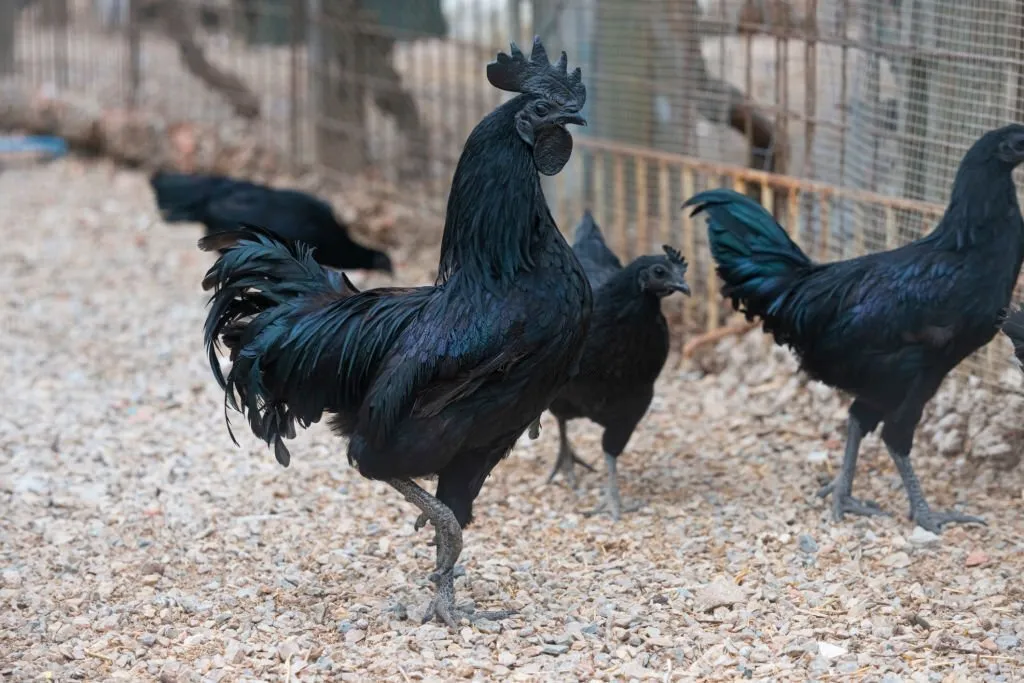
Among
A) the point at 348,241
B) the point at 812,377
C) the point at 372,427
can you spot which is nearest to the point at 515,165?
the point at 372,427

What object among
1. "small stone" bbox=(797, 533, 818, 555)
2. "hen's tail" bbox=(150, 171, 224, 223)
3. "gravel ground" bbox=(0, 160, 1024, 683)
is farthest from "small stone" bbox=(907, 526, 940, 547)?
"hen's tail" bbox=(150, 171, 224, 223)

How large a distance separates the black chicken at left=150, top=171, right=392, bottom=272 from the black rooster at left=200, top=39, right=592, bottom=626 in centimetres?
399

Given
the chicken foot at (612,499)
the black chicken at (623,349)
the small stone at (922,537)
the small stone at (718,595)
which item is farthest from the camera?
the chicken foot at (612,499)

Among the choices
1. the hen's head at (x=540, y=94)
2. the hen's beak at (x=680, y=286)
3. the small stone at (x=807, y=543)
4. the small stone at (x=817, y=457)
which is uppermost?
the hen's head at (x=540, y=94)

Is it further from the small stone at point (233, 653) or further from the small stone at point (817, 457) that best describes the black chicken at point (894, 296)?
the small stone at point (233, 653)

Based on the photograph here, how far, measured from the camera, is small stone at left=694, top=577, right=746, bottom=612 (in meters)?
5.21

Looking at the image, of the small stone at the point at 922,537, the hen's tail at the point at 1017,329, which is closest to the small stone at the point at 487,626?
the small stone at the point at 922,537

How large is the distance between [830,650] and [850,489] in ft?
5.13

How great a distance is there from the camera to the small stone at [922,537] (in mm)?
5789

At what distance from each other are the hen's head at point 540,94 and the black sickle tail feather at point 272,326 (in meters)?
1.05

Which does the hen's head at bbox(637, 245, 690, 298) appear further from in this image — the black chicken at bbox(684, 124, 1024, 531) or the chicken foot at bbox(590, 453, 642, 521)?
the chicken foot at bbox(590, 453, 642, 521)

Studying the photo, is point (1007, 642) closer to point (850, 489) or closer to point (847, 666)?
point (847, 666)

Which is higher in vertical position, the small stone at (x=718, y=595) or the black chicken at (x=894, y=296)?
the black chicken at (x=894, y=296)

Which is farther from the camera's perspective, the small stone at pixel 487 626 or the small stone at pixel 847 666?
the small stone at pixel 487 626
